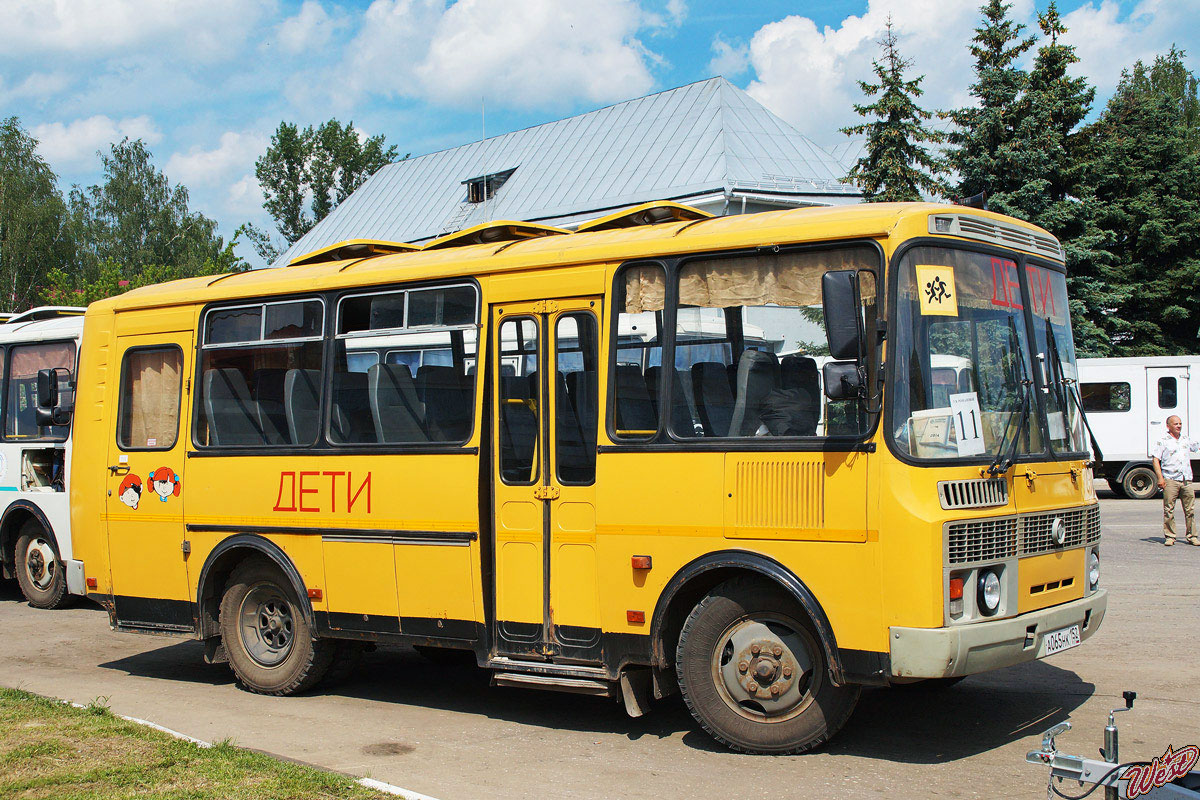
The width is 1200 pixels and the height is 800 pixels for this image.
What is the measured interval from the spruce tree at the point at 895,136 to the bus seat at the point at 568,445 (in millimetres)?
22788

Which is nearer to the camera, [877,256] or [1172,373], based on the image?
[877,256]

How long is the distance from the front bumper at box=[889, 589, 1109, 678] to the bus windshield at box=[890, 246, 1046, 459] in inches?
35.1

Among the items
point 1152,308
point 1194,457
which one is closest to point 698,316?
point 1194,457

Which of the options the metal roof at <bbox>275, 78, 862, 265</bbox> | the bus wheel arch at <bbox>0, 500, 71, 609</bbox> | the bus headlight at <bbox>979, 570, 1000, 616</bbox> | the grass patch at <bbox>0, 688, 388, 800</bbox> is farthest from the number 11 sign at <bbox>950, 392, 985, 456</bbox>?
the metal roof at <bbox>275, 78, 862, 265</bbox>

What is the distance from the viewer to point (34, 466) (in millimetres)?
14047

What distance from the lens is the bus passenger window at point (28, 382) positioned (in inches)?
553

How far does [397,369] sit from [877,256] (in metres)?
3.55

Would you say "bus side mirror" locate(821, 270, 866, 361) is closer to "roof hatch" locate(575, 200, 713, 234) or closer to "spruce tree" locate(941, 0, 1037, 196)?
"roof hatch" locate(575, 200, 713, 234)

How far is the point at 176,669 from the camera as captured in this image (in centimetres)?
995

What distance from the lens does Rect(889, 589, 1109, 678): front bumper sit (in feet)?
19.1

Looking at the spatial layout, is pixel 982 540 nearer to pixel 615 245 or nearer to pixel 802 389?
pixel 802 389

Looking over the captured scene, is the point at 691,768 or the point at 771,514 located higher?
the point at 771,514

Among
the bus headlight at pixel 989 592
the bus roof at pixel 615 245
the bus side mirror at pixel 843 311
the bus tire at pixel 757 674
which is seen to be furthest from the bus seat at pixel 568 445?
the bus headlight at pixel 989 592

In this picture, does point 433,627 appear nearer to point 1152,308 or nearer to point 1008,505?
point 1008,505
